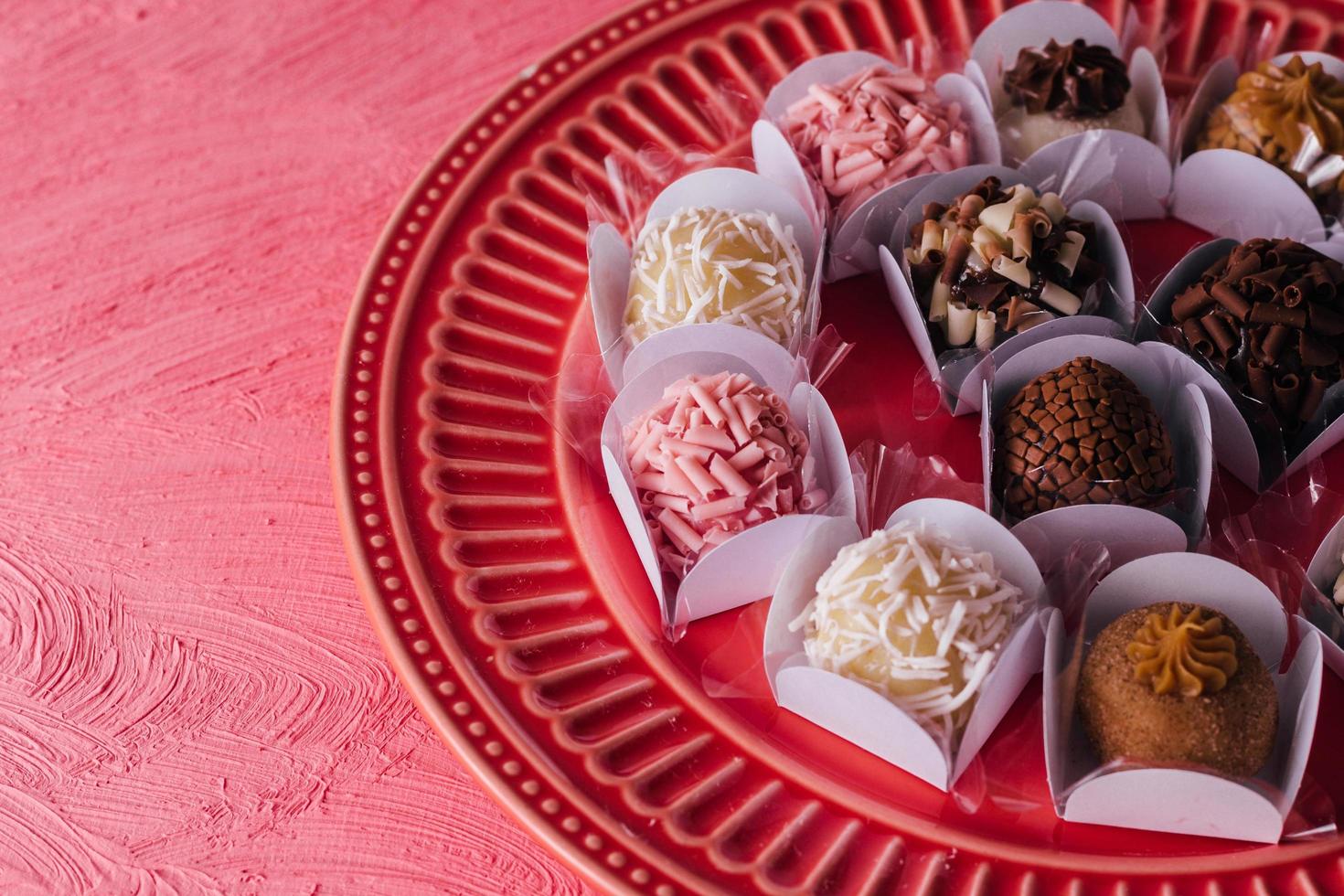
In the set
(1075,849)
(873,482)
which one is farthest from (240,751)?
(1075,849)

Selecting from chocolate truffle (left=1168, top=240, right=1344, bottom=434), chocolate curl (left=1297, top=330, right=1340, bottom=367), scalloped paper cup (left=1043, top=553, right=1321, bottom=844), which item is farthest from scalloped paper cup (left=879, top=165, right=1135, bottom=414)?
scalloped paper cup (left=1043, top=553, right=1321, bottom=844)

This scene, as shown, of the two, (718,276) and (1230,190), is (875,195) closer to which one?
(718,276)

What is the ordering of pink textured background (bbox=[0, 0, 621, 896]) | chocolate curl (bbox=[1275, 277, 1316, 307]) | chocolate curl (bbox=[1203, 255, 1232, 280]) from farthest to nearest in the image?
chocolate curl (bbox=[1203, 255, 1232, 280])
chocolate curl (bbox=[1275, 277, 1316, 307])
pink textured background (bbox=[0, 0, 621, 896])

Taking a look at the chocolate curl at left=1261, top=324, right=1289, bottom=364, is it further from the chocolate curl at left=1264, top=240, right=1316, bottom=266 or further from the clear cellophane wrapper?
the clear cellophane wrapper

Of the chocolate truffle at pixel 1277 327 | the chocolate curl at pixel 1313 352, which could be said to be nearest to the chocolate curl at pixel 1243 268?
the chocolate truffle at pixel 1277 327

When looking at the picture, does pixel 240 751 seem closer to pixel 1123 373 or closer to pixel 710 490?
pixel 710 490

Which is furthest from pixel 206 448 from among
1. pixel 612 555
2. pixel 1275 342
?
pixel 1275 342
